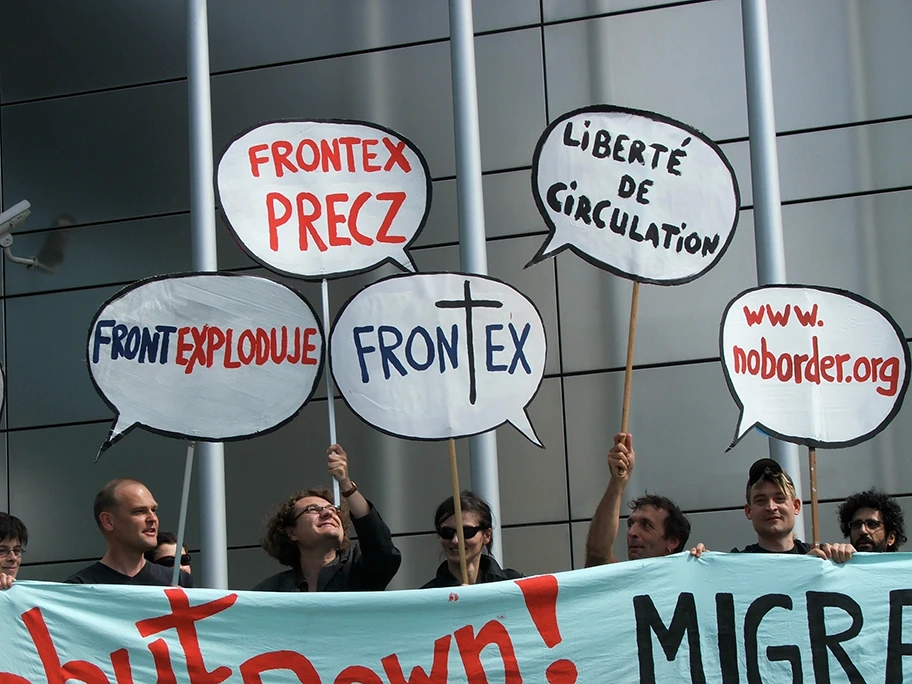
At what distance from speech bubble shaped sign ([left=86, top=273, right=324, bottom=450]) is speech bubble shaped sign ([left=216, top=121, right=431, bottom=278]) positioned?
317 mm

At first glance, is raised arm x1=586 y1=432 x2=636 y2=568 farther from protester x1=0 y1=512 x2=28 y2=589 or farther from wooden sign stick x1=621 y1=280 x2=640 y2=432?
protester x1=0 y1=512 x2=28 y2=589

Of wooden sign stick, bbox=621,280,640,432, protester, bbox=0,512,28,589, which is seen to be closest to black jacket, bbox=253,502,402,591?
wooden sign stick, bbox=621,280,640,432

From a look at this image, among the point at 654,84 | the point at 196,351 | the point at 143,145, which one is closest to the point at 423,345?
the point at 196,351

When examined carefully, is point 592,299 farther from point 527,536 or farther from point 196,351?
point 196,351

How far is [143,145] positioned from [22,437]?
2.05 meters

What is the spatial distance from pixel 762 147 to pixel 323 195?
318cm

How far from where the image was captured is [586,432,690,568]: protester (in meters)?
4.62

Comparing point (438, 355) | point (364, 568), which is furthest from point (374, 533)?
point (438, 355)

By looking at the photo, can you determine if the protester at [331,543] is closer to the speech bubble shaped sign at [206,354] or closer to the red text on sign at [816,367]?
the speech bubble shaped sign at [206,354]

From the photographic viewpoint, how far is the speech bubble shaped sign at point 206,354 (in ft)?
15.0

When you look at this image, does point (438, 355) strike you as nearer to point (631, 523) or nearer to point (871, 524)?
point (631, 523)

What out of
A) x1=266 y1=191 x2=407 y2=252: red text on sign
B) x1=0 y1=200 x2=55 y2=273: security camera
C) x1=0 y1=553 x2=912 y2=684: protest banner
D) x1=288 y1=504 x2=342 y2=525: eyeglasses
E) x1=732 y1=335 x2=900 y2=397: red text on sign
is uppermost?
x1=0 y1=200 x2=55 y2=273: security camera

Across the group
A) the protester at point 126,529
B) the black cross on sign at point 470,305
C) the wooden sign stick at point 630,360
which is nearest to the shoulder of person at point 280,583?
the protester at point 126,529

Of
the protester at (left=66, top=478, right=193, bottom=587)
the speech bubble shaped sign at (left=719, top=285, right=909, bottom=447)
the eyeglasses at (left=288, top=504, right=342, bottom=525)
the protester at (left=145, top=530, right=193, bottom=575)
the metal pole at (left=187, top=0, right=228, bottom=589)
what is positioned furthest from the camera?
the metal pole at (left=187, top=0, right=228, bottom=589)
